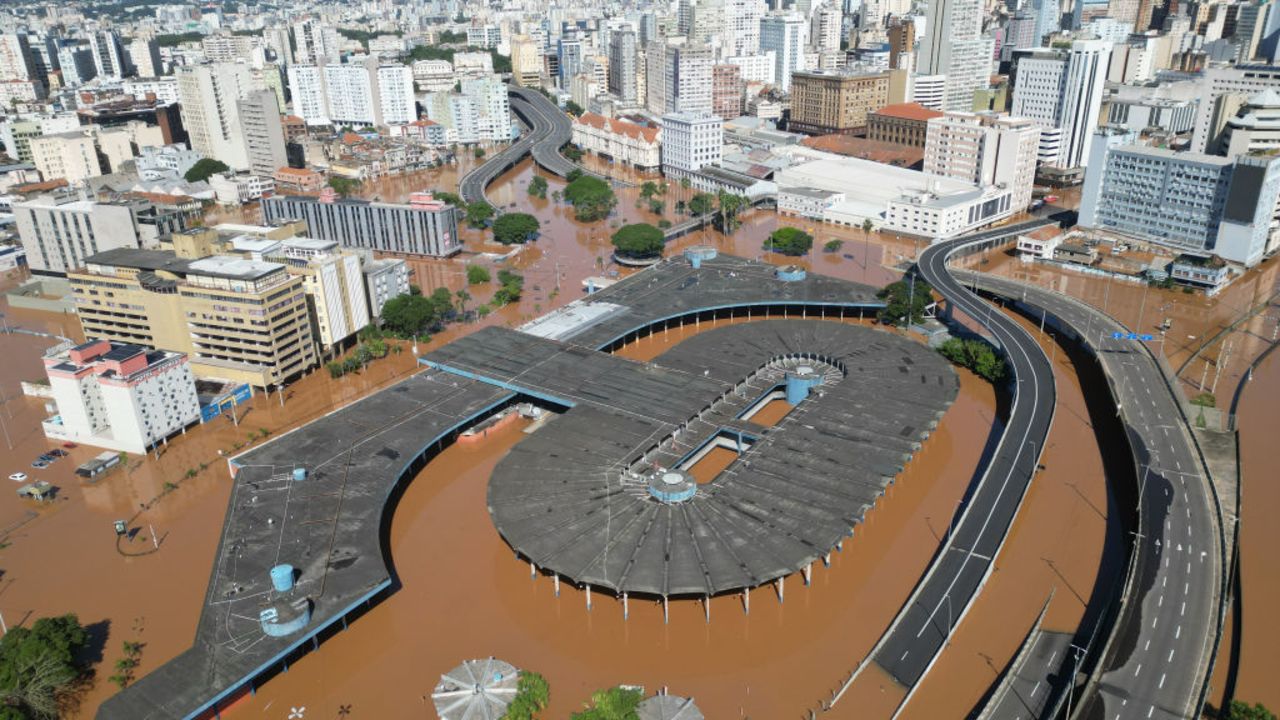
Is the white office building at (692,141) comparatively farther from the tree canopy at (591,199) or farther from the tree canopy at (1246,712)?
the tree canopy at (1246,712)

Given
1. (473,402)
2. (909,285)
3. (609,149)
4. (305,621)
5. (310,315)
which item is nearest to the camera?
(305,621)

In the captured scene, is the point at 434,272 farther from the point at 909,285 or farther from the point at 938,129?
the point at 938,129

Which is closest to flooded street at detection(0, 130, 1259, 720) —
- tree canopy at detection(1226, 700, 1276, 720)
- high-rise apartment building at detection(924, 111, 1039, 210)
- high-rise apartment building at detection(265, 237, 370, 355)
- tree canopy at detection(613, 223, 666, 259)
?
tree canopy at detection(1226, 700, 1276, 720)

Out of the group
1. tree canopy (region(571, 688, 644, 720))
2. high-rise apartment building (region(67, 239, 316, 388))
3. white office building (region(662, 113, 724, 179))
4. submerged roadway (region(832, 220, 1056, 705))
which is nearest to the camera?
tree canopy (region(571, 688, 644, 720))

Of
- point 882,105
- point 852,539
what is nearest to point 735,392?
point 852,539

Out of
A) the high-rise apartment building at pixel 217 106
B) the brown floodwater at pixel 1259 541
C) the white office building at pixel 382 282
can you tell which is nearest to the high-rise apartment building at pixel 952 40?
the brown floodwater at pixel 1259 541

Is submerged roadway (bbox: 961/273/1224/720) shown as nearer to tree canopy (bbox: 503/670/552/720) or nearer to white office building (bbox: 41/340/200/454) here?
tree canopy (bbox: 503/670/552/720)

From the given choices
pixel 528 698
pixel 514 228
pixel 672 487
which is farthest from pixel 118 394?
pixel 514 228
